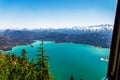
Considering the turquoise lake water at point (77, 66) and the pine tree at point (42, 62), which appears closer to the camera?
the pine tree at point (42, 62)

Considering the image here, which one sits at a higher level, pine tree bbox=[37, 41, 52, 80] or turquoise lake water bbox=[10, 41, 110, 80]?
pine tree bbox=[37, 41, 52, 80]

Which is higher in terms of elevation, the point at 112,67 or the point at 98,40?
the point at 112,67

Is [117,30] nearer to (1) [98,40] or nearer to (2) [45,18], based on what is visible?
(1) [98,40]

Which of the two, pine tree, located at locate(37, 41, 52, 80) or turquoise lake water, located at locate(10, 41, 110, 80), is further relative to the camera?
turquoise lake water, located at locate(10, 41, 110, 80)

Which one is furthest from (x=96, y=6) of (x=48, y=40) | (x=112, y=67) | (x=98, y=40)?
(x=112, y=67)

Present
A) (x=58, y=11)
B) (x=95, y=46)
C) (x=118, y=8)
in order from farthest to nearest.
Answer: (x=58, y=11)
(x=95, y=46)
(x=118, y=8)

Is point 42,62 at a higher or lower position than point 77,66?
higher

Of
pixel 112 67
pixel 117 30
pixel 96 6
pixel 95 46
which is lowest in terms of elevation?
pixel 95 46

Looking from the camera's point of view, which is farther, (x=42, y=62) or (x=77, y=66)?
(x=77, y=66)

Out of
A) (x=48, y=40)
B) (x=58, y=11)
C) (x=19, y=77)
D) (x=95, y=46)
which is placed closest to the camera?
(x=19, y=77)

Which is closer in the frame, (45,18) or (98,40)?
(98,40)

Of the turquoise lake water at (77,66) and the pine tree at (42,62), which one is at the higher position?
the pine tree at (42,62)
